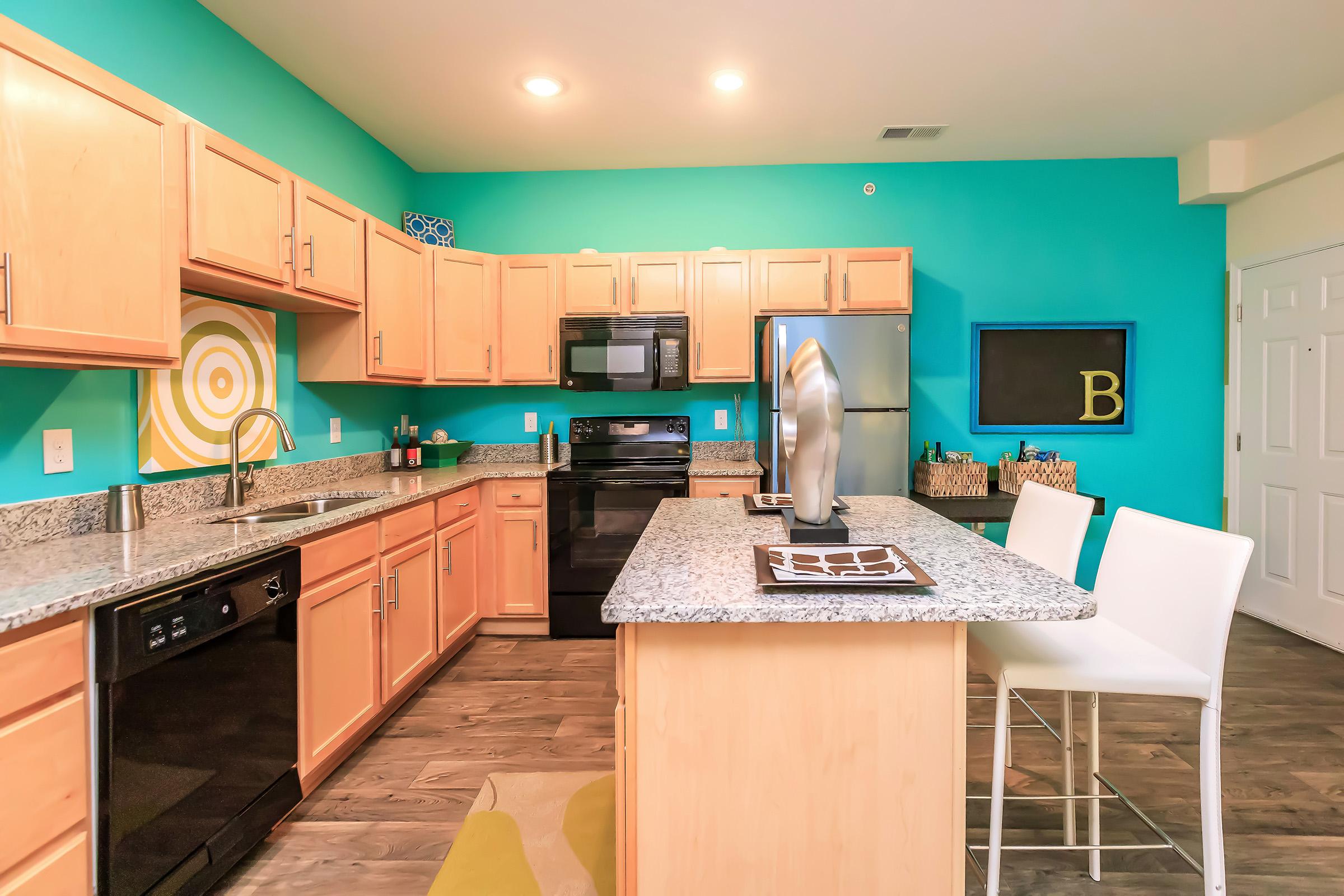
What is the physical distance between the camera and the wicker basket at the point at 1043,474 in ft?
11.9

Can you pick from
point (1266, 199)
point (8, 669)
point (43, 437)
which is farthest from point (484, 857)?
point (1266, 199)

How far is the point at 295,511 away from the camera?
2.50 meters

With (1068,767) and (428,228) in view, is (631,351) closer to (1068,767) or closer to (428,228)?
(428,228)

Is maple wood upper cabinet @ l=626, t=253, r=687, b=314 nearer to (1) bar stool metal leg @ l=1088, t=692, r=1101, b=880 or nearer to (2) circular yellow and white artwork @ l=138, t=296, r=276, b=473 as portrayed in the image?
(2) circular yellow and white artwork @ l=138, t=296, r=276, b=473

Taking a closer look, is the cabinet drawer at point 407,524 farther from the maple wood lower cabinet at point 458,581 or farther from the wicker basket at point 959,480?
the wicker basket at point 959,480

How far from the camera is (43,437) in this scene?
1.82m

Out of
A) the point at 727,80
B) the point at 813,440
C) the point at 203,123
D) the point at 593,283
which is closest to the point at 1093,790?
the point at 813,440

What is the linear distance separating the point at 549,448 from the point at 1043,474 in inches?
114

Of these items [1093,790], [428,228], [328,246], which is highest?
[428,228]

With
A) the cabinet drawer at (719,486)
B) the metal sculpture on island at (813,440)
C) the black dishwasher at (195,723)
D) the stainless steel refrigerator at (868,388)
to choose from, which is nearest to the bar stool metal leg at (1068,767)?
the metal sculpture on island at (813,440)

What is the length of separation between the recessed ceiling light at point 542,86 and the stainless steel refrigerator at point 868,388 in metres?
1.56

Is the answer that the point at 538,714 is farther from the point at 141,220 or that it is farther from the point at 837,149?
the point at 837,149

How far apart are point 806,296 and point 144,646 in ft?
10.6

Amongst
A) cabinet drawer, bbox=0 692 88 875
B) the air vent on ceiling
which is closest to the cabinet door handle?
cabinet drawer, bbox=0 692 88 875
